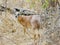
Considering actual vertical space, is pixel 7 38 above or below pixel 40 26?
below

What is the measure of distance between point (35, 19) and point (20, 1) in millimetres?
2257

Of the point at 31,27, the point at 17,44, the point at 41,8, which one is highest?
the point at 41,8

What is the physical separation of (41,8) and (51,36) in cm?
73

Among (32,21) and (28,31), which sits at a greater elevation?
(32,21)

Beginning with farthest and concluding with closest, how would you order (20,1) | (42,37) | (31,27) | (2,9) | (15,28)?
(20,1) < (2,9) < (15,28) < (31,27) < (42,37)

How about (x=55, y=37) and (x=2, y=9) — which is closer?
(x=55, y=37)

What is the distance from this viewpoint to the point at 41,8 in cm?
407

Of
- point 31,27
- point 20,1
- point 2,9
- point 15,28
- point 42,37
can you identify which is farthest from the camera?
point 20,1

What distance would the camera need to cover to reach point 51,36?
140 inches

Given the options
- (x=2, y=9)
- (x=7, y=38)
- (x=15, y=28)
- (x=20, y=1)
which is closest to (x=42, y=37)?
(x=7, y=38)

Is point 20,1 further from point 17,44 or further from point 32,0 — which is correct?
point 17,44

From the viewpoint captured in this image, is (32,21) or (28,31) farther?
(28,31)

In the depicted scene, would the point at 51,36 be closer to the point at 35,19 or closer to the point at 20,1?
the point at 35,19

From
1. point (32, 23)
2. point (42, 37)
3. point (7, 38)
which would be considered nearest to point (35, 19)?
point (32, 23)
